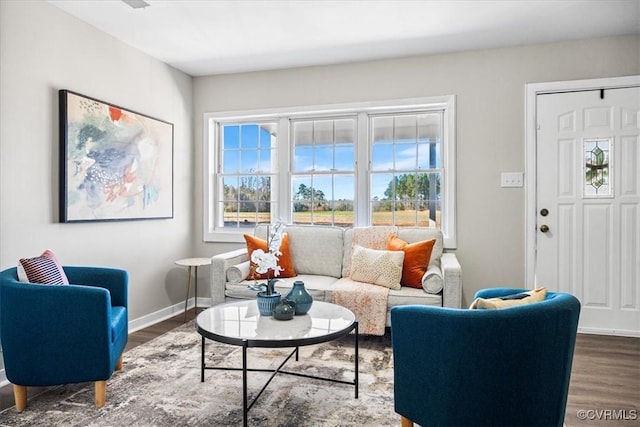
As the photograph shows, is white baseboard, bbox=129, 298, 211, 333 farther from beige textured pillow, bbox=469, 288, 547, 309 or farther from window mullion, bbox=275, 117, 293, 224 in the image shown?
beige textured pillow, bbox=469, 288, 547, 309

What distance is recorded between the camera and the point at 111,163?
338 cm

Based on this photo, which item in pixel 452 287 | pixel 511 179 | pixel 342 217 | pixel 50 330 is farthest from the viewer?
pixel 342 217

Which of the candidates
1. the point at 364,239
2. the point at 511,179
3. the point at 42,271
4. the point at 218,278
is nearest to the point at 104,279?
the point at 42,271

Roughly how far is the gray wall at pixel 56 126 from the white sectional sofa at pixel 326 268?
0.79 metres

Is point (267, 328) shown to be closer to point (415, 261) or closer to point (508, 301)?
point (508, 301)

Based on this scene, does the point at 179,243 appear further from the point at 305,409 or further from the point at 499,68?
the point at 499,68

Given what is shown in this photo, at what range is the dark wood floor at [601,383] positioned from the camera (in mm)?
2188

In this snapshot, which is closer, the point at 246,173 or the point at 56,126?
the point at 56,126

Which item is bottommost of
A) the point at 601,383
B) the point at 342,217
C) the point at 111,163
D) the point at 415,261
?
the point at 601,383

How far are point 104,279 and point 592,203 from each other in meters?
3.88

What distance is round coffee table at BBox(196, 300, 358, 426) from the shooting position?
1994 millimetres

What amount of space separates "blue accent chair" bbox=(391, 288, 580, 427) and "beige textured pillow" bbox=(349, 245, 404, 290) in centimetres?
170

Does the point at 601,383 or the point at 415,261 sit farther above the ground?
the point at 415,261

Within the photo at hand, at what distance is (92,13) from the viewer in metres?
3.05
